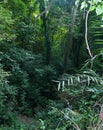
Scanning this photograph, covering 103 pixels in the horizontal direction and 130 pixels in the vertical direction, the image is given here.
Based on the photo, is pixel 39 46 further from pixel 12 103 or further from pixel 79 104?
pixel 79 104

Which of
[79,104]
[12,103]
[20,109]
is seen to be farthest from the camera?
[20,109]

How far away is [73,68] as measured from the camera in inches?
391

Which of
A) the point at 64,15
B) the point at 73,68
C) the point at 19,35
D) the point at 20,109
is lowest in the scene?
the point at 20,109

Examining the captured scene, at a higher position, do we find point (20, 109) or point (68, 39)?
point (68, 39)

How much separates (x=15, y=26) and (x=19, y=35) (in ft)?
1.35

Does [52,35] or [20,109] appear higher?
[52,35]

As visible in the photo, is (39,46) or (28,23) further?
(39,46)

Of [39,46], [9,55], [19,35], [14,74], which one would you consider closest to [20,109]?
[14,74]

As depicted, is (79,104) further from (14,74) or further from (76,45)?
(76,45)

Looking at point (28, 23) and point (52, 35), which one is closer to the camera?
point (28, 23)

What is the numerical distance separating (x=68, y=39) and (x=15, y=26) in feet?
5.95

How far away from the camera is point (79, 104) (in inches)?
190

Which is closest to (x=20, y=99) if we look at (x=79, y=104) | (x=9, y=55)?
(x=9, y=55)

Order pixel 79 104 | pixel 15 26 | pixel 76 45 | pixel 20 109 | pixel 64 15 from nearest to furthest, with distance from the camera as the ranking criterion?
pixel 79 104
pixel 20 109
pixel 15 26
pixel 64 15
pixel 76 45
